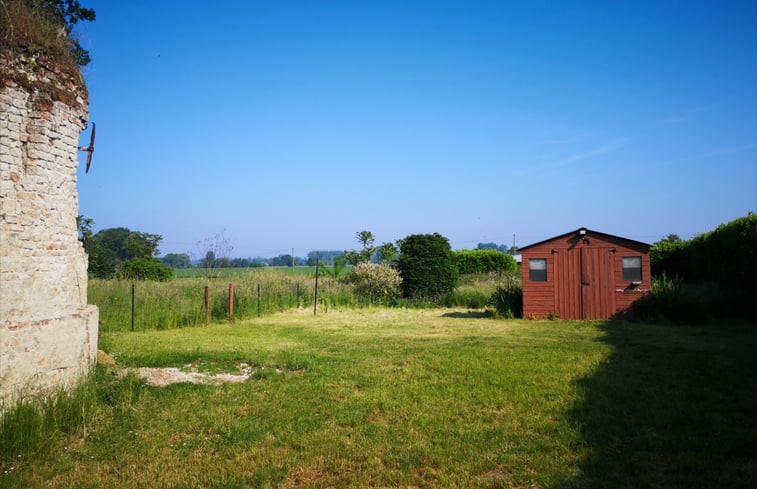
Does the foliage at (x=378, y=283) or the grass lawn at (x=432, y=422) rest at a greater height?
the foliage at (x=378, y=283)

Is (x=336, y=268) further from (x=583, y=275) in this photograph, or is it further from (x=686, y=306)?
(x=686, y=306)

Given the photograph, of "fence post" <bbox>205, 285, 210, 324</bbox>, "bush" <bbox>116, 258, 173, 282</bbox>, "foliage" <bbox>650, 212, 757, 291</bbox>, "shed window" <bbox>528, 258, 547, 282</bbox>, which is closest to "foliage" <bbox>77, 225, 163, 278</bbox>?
"bush" <bbox>116, 258, 173, 282</bbox>

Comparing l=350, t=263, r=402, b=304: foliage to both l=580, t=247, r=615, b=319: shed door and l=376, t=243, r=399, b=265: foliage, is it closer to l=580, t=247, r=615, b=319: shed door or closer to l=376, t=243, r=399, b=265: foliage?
l=376, t=243, r=399, b=265: foliage

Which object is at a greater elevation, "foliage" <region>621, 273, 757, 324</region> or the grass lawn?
"foliage" <region>621, 273, 757, 324</region>

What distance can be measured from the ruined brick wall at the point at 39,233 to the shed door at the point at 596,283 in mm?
12357

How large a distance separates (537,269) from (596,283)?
1.61 m

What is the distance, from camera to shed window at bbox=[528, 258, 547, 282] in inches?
587

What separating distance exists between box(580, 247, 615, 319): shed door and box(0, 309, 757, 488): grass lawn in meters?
4.20

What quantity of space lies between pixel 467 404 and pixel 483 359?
273 cm

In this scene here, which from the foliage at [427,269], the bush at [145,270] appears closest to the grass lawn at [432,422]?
the foliage at [427,269]

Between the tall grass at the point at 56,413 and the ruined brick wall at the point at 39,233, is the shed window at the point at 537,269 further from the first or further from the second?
the ruined brick wall at the point at 39,233

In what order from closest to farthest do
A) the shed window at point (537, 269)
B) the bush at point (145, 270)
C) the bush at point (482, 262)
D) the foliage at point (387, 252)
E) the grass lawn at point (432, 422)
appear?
the grass lawn at point (432, 422) → the shed window at point (537, 269) → the bush at point (145, 270) → the foliage at point (387, 252) → the bush at point (482, 262)

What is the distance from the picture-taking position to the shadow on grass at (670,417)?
433cm

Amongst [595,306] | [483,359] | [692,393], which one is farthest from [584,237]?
[692,393]
